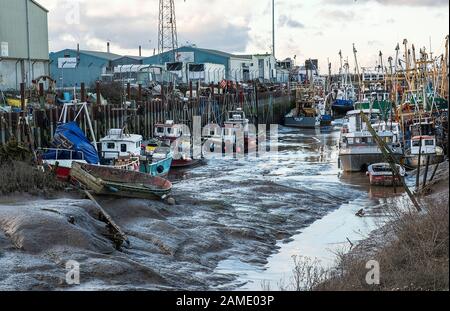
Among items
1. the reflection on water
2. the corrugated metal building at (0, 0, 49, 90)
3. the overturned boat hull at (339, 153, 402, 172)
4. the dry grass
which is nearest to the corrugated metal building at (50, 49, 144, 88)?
the corrugated metal building at (0, 0, 49, 90)

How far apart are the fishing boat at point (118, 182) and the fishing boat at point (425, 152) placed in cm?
1448

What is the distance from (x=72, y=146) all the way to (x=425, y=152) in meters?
17.5

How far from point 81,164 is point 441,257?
17.3m

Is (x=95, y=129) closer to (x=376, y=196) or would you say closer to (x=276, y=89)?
(x=376, y=196)

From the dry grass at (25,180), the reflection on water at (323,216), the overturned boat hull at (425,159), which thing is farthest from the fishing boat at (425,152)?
the dry grass at (25,180)

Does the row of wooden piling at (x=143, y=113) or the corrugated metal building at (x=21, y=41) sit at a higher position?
the corrugated metal building at (x=21, y=41)

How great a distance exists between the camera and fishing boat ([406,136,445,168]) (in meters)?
37.5

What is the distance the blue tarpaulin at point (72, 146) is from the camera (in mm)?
30391

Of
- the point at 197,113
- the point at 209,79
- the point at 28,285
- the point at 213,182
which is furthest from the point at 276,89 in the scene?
the point at 28,285

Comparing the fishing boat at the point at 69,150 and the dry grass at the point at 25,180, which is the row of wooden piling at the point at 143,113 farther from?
the dry grass at the point at 25,180

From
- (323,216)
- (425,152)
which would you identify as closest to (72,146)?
(323,216)

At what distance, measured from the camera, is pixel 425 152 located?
1473 inches

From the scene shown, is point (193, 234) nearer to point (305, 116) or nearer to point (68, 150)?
point (68, 150)
